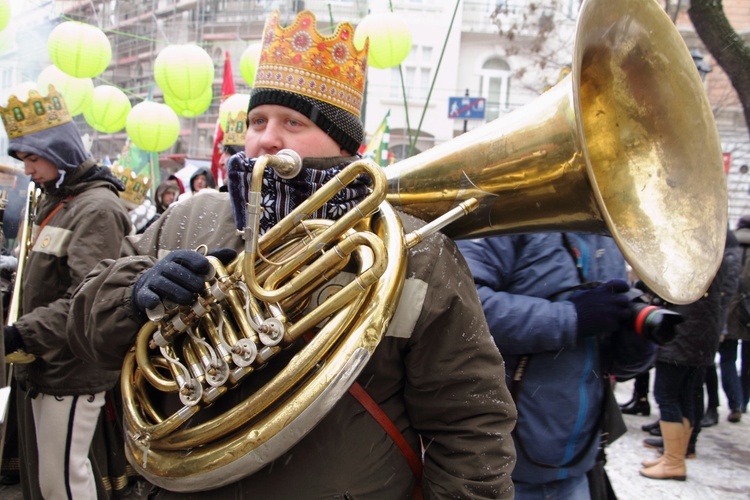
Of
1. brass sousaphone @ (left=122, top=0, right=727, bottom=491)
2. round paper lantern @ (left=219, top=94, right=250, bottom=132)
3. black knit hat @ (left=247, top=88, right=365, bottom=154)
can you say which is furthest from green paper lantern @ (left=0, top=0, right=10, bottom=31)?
brass sousaphone @ (left=122, top=0, right=727, bottom=491)

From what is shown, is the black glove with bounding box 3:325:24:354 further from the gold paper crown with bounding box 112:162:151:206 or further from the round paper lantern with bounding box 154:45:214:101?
the round paper lantern with bounding box 154:45:214:101

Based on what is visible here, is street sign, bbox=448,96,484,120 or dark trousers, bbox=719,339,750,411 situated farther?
street sign, bbox=448,96,484,120

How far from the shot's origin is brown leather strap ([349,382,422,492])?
1428 mm

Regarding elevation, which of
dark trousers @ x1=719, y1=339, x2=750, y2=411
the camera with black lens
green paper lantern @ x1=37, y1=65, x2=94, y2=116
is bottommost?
dark trousers @ x1=719, y1=339, x2=750, y2=411

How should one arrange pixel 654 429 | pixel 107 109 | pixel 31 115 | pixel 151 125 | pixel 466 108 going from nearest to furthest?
pixel 31 115 → pixel 654 429 → pixel 151 125 → pixel 107 109 → pixel 466 108

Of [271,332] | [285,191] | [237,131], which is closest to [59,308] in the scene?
[285,191]

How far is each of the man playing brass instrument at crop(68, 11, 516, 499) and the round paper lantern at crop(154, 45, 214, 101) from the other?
632cm

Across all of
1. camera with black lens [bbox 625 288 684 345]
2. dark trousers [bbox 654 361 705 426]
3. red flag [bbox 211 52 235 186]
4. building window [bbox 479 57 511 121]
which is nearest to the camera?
camera with black lens [bbox 625 288 684 345]

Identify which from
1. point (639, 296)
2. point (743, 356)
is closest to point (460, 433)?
point (639, 296)

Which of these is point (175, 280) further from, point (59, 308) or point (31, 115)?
point (31, 115)

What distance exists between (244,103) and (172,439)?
5502 mm

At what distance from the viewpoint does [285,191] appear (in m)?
1.49

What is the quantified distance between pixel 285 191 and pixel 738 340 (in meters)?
5.64

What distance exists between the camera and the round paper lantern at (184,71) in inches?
291
